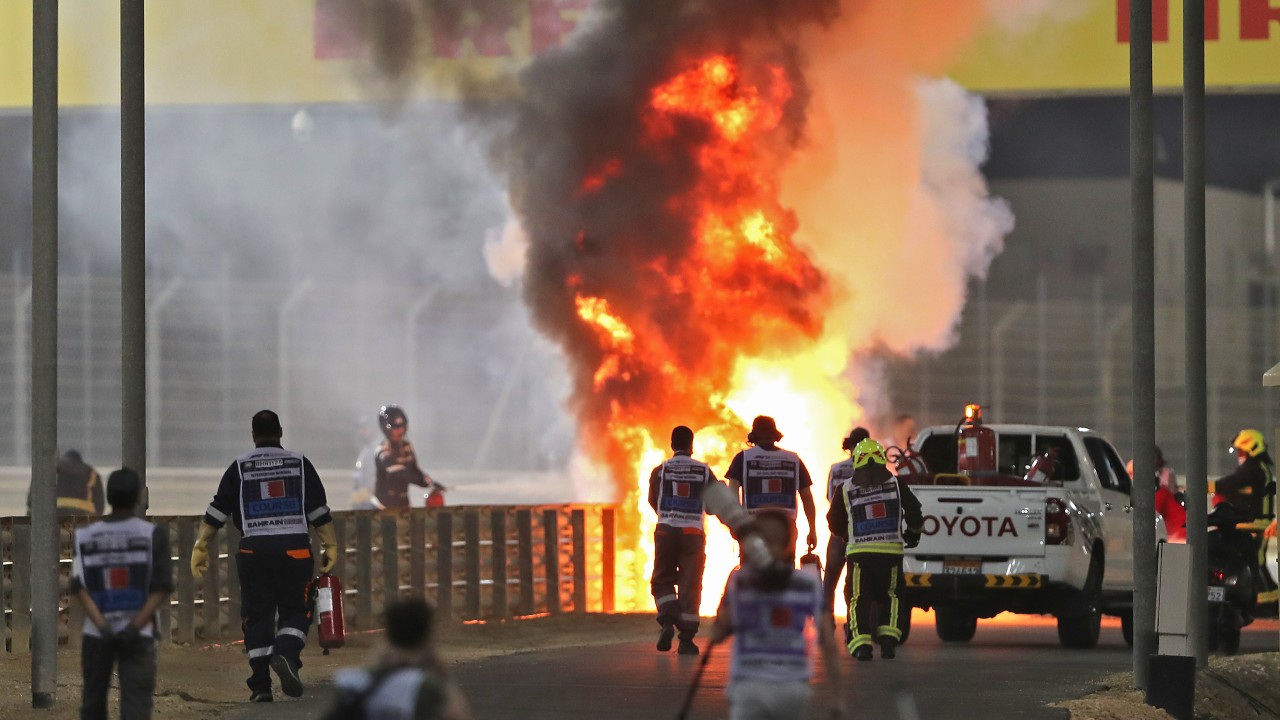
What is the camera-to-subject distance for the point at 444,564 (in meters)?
19.2

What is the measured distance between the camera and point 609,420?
22.7m

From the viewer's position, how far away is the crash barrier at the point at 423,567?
1595 cm

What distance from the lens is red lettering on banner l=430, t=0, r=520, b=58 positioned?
98.2 feet

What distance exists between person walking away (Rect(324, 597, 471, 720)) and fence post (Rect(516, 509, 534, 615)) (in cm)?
1370

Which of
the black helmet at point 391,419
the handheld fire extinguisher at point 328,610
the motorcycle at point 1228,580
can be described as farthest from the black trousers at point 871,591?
the black helmet at point 391,419

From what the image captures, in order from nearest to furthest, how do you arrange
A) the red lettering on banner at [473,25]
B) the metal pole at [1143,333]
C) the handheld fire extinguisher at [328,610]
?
1. the handheld fire extinguisher at [328,610]
2. the metal pole at [1143,333]
3. the red lettering on banner at [473,25]

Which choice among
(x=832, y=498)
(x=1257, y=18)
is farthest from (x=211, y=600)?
(x=1257, y=18)

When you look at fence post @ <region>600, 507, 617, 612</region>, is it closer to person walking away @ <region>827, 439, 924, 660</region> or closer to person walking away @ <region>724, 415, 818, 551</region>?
person walking away @ <region>724, 415, 818, 551</region>

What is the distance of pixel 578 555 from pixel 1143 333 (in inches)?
319

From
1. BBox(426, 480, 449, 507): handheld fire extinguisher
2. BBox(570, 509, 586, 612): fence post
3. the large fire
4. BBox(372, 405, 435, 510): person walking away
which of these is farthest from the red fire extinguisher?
BBox(372, 405, 435, 510): person walking away

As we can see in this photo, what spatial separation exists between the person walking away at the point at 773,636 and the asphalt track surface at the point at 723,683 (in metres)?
2.85

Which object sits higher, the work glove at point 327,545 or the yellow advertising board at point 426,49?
the yellow advertising board at point 426,49

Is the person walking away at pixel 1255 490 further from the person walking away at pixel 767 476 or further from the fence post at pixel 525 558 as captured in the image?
the fence post at pixel 525 558

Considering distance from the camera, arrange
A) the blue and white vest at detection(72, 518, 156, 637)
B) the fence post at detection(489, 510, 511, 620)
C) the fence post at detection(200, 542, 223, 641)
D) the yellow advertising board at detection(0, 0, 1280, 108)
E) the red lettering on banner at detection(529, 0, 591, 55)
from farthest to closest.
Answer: the red lettering on banner at detection(529, 0, 591, 55) < the yellow advertising board at detection(0, 0, 1280, 108) < the fence post at detection(489, 510, 511, 620) < the fence post at detection(200, 542, 223, 641) < the blue and white vest at detection(72, 518, 156, 637)
